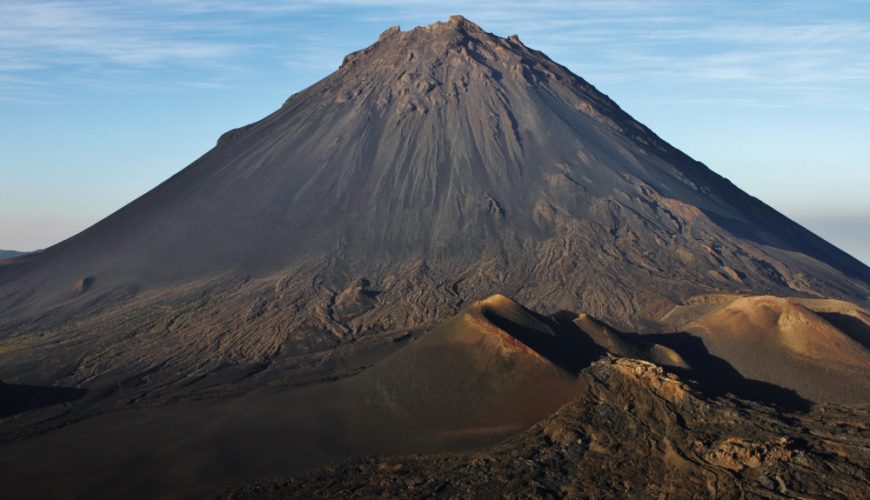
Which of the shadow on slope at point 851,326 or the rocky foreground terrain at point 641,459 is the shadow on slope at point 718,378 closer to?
the rocky foreground terrain at point 641,459

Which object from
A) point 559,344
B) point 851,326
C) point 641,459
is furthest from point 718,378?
point 641,459

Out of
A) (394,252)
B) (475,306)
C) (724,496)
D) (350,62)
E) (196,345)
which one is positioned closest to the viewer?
(724,496)

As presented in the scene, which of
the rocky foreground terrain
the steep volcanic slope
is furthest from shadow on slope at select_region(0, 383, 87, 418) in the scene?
the rocky foreground terrain

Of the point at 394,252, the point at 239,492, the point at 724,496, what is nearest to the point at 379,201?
the point at 394,252

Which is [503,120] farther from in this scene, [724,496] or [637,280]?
[724,496]

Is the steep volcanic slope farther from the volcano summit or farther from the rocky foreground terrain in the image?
the rocky foreground terrain

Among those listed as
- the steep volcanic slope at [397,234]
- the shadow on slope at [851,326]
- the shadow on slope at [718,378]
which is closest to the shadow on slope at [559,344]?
the shadow on slope at [718,378]
